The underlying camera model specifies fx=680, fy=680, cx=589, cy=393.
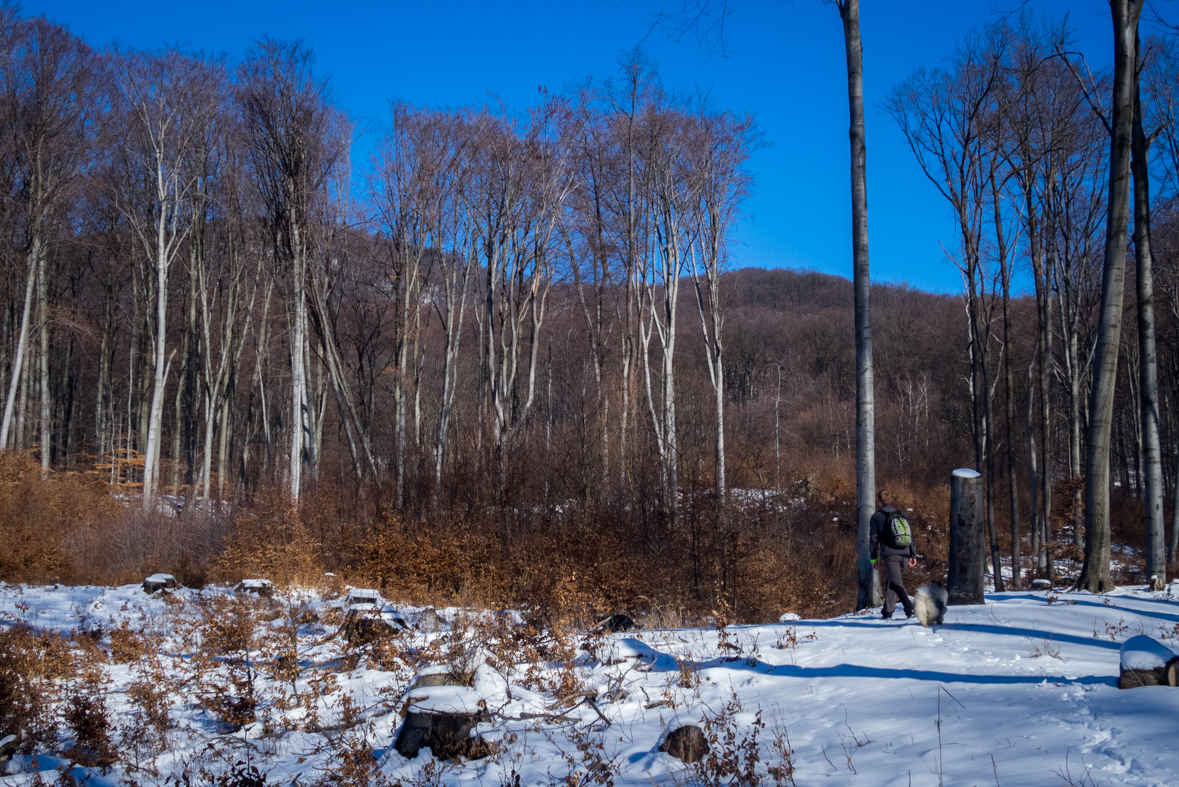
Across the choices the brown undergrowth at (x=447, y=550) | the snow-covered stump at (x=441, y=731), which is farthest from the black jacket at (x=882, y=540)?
the snow-covered stump at (x=441, y=731)

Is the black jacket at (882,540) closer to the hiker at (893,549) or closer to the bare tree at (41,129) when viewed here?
the hiker at (893,549)

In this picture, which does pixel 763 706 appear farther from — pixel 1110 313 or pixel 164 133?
pixel 164 133

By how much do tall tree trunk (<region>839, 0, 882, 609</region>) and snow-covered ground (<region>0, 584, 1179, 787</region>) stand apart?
53.1 inches

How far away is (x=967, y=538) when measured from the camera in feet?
27.0

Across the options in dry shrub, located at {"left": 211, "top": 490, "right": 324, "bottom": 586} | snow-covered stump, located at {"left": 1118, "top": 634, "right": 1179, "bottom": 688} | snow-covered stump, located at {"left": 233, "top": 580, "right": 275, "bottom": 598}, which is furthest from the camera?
dry shrub, located at {"left": 211, "top": 490, "right": 324, "bottom": 586}

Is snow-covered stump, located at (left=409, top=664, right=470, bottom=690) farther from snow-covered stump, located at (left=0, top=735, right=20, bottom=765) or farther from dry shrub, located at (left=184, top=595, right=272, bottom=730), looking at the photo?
snow-covered stump, located at (left=0, top=735, right=20, bottom=765)

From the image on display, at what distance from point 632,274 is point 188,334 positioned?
56.3 ft

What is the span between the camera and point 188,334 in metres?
26.1

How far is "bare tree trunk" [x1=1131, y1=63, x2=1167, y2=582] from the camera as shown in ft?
33.4

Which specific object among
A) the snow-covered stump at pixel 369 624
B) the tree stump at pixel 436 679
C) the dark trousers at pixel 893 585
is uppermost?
the dark trousers at pixel 893 585

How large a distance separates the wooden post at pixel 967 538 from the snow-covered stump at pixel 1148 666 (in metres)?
3.82

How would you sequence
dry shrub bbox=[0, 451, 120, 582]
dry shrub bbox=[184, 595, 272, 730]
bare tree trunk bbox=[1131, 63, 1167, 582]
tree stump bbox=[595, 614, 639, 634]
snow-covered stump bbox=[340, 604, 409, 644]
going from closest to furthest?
dry shrub bbox=[184, 595, 272, 730] < snow-covered stump bbox=[340, 604, 409, 644] < tree stump bbox=[595, 614, 639, 634] < bare tree trunk bbox=[1131, 63, 1167, 582] < dry shrub bbox=[0, 451, 120, 582]

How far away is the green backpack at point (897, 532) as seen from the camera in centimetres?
836

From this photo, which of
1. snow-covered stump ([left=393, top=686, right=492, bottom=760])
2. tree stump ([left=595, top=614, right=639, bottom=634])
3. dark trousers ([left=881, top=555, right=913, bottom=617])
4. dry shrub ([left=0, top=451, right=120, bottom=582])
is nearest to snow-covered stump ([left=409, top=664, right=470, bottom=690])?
snow-covered stump ([left=393, top=686, right=492, bottom=760])
